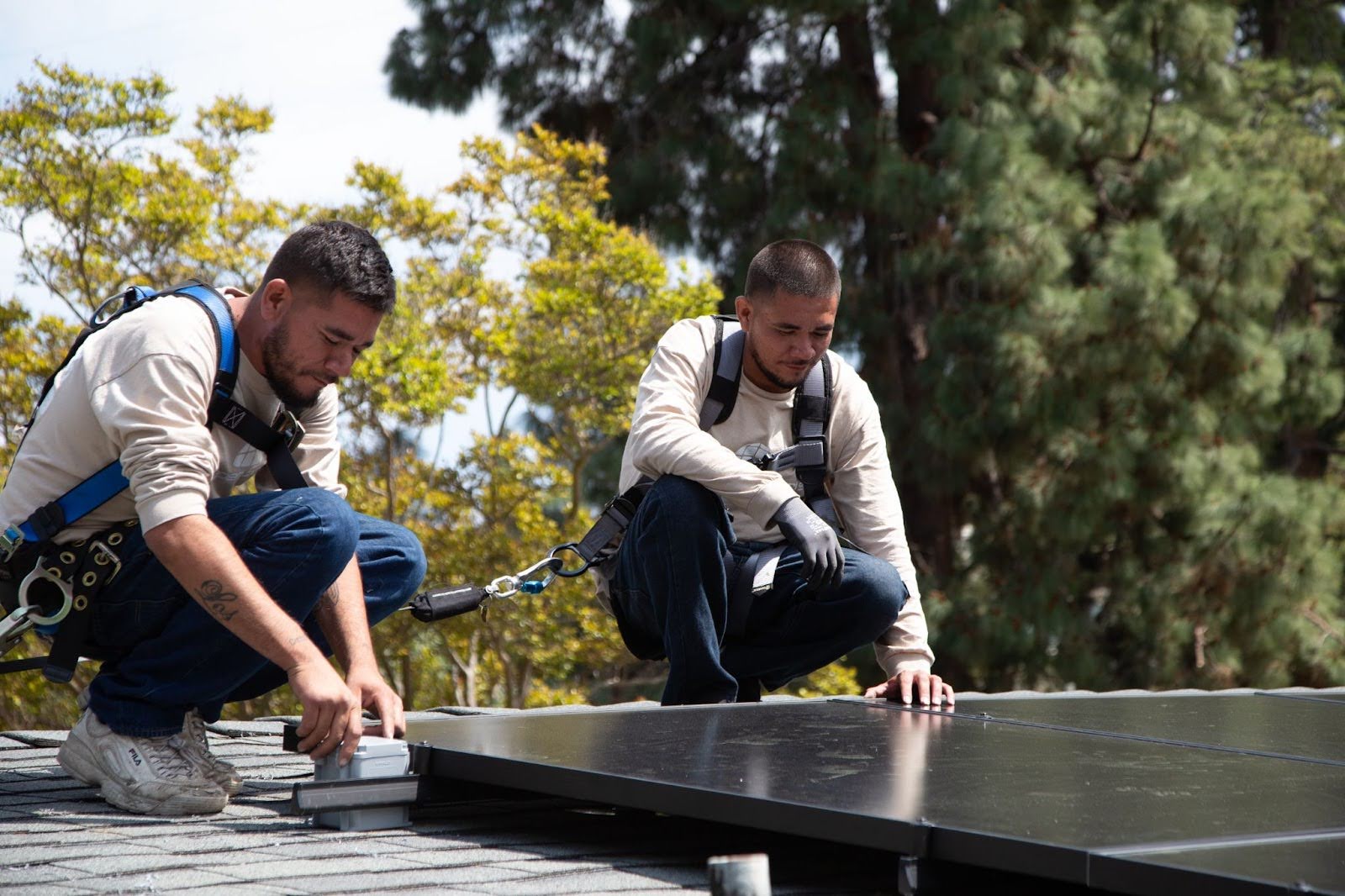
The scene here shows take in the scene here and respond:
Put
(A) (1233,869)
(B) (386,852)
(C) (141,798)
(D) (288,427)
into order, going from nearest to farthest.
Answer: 1. (A) (1233,869)
2. (B) (386,852)
3. (C) (141,798)
4. (D) (288,427)

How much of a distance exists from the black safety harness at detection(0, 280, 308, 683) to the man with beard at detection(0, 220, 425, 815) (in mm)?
17

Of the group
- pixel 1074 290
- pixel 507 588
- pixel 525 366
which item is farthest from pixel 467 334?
pixel 507 588

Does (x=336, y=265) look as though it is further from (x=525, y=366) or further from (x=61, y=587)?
(x=525, y=366)

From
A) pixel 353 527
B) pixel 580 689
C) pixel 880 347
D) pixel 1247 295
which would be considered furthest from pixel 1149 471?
pixel 353 527

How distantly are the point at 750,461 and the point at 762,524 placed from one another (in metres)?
0.27

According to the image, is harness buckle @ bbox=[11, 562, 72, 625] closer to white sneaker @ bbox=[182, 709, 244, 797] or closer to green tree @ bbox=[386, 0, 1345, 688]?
white sneaker @ bbox=[182, 709, 244, 797]

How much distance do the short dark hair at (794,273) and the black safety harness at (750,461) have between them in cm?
16

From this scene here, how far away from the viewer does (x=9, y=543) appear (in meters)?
2.47

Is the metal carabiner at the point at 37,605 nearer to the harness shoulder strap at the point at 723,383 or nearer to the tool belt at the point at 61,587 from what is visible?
the tool belt at the point at 61,587

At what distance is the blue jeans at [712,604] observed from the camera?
10.3 ft

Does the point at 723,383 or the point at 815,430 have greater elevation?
the point at 723,383

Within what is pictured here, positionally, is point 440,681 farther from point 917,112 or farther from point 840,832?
point 840,832

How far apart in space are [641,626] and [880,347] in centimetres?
638

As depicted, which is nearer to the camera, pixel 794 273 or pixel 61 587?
pixel 61 587
